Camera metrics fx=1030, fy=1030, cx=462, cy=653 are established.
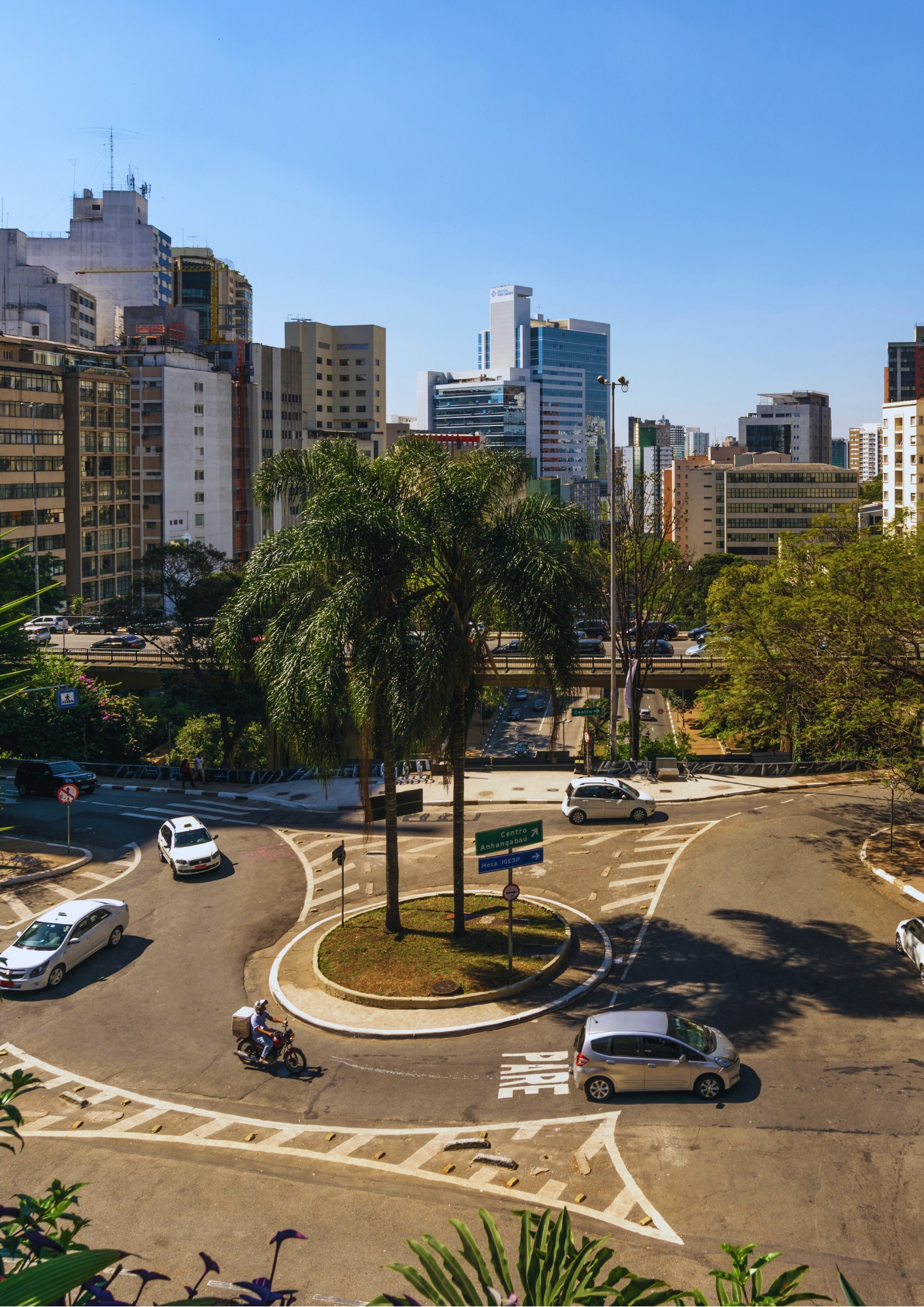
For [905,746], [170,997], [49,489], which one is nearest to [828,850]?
[905,746]

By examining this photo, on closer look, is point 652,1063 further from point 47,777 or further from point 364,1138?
point 47,777

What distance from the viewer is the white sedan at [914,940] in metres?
20.8

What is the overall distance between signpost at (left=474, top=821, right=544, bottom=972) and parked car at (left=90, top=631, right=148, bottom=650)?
4256cm

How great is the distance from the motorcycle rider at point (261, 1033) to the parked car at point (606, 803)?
16.5 metres

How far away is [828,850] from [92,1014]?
20.0m

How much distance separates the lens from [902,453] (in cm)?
11538

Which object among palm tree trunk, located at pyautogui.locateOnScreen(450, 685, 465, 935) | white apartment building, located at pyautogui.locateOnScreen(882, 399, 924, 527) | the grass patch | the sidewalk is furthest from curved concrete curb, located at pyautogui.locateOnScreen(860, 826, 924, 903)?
white apartment building, located at pyautogui.locateOnScreen(882, 399, 924, 527)

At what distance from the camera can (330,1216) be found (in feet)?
43.7

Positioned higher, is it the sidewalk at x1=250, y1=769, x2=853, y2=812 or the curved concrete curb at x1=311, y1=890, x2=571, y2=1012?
the sidewalk at x1=250, y1=769, x2=853, y2=812

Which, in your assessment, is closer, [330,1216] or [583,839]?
[330,1216]

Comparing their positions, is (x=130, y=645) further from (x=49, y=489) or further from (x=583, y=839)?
(x=583, y=839)

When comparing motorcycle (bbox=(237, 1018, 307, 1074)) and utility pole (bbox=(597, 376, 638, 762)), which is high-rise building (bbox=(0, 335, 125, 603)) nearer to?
utility pole (bbox=(597, 376, 638, 762))

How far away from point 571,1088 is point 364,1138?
140 inches

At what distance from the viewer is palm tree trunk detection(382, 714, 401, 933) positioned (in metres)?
22.8
